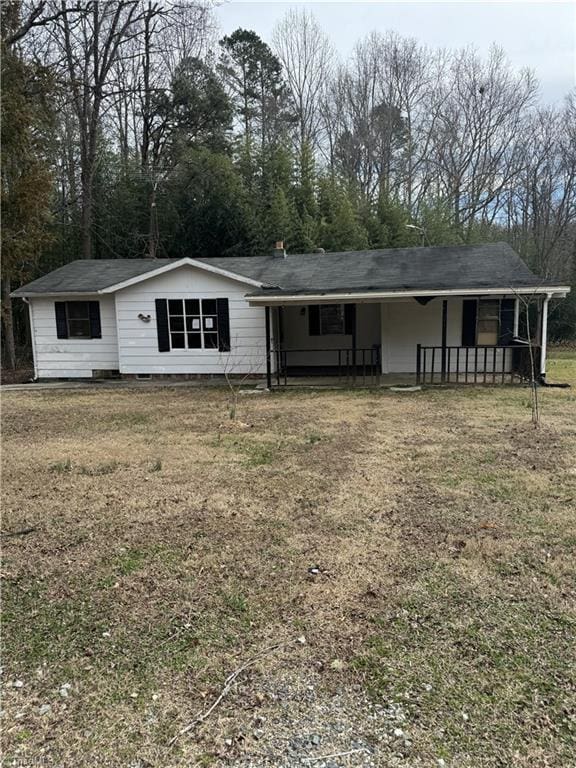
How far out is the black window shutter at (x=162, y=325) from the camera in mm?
11789

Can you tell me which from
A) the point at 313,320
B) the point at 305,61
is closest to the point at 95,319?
the point at 313,320

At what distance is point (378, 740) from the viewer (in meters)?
1.91

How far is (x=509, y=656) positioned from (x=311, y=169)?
17.2 m

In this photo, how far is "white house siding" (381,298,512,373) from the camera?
11.7 metres

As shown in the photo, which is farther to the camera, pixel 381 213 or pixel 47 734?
pixel 381 213

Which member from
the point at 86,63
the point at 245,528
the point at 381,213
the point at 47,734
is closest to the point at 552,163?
the point at 381,213

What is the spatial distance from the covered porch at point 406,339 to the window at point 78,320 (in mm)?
4220

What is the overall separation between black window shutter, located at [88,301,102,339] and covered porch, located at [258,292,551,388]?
13.5ft

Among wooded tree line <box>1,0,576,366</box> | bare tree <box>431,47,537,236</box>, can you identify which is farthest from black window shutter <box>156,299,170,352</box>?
bare tree <box>431,47,537,236</box>

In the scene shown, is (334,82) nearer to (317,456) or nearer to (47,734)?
(317,456)

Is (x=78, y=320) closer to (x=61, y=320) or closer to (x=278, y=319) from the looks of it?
(x=61, y=320)

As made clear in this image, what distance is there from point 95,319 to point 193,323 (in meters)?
2.50

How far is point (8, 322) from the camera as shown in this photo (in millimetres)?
14234

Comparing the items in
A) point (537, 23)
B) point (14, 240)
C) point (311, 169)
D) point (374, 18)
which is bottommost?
point (14, 240)
